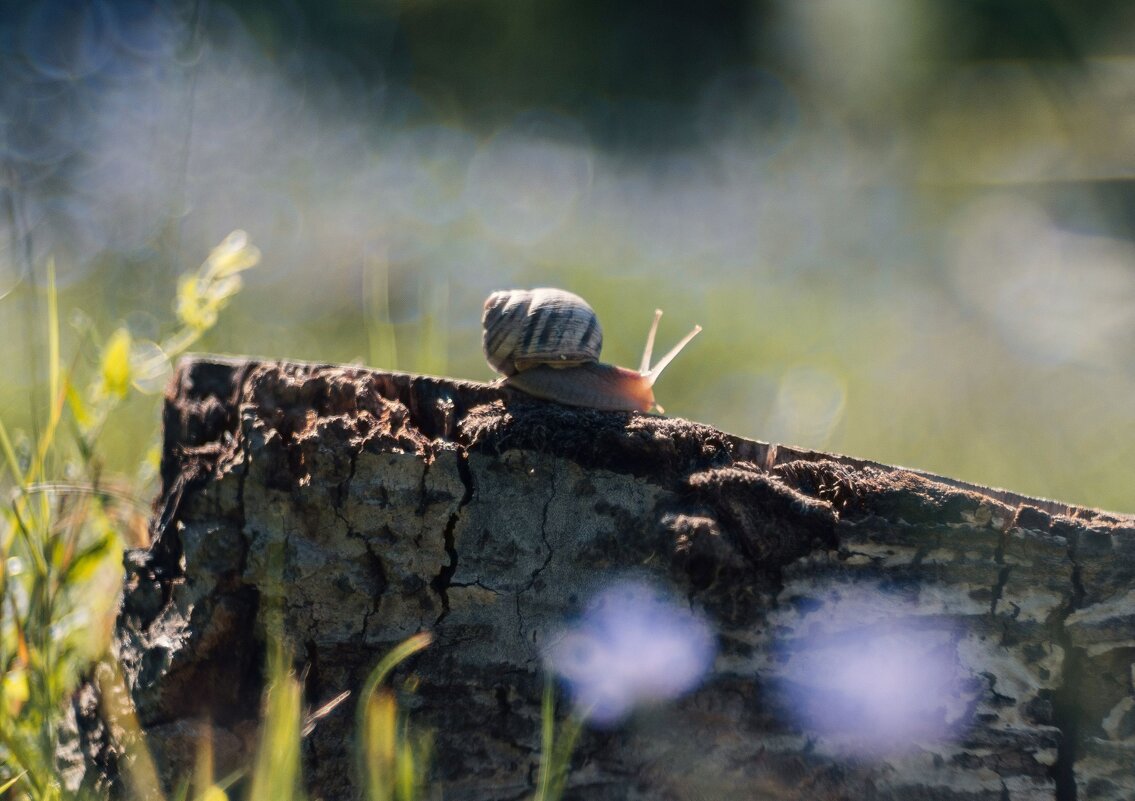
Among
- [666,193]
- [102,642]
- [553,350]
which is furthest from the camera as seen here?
[666,193]

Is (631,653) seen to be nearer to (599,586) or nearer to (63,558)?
(599,586)

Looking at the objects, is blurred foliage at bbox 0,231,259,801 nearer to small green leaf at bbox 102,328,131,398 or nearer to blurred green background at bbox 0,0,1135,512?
small green leaf at bbox 102,328,131,398

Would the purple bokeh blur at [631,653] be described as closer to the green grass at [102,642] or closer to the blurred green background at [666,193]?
the green grass at [102,642]

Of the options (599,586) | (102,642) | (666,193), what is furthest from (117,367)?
(666,193)

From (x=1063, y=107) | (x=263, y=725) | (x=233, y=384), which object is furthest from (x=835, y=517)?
(x=1063, y=107)

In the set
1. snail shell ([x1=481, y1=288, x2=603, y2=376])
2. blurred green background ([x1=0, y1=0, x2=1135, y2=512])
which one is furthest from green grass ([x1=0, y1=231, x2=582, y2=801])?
blurred green background ([x1=0, y1=0, x2=1135, y2=512])

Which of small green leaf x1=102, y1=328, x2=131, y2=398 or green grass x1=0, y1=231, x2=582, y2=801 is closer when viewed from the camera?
green grass x1=0, y1=231, x2=582, y2=801
